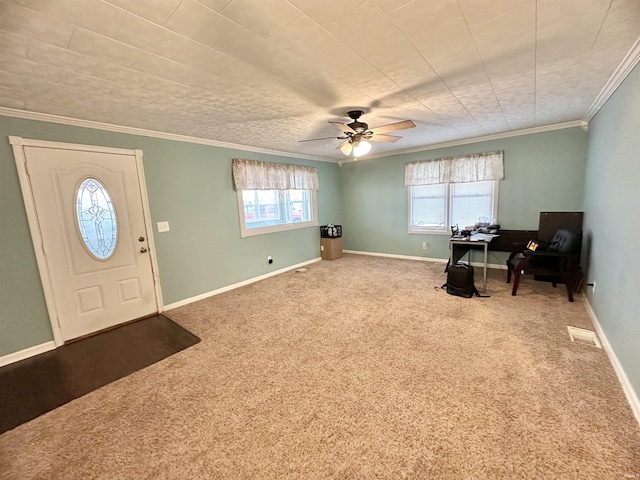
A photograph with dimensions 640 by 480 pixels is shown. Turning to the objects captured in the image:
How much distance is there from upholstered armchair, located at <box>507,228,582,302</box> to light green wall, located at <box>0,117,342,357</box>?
3.82 m

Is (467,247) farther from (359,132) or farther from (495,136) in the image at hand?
(359,132)

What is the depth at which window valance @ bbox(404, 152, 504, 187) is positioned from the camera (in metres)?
4.56

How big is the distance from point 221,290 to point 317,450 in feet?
10.5

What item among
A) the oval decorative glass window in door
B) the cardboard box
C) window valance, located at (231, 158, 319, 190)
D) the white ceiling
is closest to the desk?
the white ceiling

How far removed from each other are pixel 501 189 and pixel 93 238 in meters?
6.09

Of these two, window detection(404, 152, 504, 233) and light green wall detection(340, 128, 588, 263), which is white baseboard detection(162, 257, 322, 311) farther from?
window detection(404, 152, 504, 233)

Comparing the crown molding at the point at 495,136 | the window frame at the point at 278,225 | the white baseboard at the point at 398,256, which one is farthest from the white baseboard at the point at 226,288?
the crown molding at the point at 495,136

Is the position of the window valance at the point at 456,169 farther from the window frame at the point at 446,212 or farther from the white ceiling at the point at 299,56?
the white ceiling at the point at 299,56

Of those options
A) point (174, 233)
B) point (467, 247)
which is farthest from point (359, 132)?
point (174, 233)

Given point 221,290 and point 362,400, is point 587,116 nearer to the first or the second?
point 362,400

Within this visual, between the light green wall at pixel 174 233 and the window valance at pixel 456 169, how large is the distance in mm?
2332

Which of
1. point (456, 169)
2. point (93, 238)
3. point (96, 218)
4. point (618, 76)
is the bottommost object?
point (93, 238)

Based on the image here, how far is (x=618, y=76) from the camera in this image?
2285 millimetres

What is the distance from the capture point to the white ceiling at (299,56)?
4.55ft
